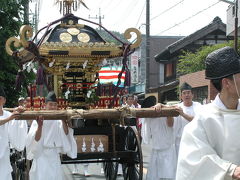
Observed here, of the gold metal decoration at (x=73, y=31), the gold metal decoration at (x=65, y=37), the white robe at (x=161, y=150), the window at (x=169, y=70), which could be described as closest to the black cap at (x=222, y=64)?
the white robe at (x=161, y=150)

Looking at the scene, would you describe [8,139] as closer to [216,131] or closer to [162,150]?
[162,150]

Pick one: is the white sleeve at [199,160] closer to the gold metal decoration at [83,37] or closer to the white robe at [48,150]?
the white robe at [48,150]

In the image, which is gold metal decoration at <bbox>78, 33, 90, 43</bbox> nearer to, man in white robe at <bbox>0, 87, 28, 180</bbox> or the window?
man in white robe at <bbox>0, 87, 28, 180</bbox>

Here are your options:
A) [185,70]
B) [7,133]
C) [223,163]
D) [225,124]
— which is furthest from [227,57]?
[185,70]

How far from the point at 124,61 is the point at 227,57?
4468 mm

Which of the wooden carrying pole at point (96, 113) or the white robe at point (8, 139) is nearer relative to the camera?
the wooden carrying pole at point (96, 113)

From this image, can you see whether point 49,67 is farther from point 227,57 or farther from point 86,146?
point 227,57

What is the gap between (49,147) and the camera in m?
6.61

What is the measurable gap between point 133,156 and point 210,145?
4249 millimetres

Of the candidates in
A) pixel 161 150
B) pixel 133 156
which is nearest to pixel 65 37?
pixel 133 156

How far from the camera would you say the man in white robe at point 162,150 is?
705cm

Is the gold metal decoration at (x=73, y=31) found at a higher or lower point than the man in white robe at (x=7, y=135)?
higher

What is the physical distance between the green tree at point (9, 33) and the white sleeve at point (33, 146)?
808 centimetres

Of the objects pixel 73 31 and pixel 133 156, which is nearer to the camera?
pixel 133 156
